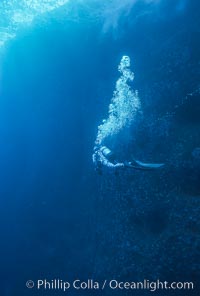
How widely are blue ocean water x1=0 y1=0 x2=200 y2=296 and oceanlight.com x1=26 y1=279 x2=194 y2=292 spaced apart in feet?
0.38

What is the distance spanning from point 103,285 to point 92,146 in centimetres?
452

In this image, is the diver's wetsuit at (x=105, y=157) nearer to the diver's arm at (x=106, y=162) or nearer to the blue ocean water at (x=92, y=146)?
the diver's arm at (x=106, y=162)

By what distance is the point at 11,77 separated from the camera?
1320cm

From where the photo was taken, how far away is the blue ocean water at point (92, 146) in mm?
7062

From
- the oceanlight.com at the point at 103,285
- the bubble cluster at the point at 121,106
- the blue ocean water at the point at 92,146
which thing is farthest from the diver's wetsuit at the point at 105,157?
the oceanlight.com at the point at 103,285

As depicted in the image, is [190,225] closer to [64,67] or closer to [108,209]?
[108,209]

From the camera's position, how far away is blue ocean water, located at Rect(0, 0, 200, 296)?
23.2 ft

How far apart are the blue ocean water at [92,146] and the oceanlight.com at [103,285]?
4.6 inches

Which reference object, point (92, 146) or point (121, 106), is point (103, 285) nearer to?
point (92, 146)

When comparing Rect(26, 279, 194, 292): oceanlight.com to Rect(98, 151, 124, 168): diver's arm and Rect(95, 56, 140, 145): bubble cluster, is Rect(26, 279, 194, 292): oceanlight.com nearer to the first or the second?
Rect(98, 151, 124, 168): diver's arm

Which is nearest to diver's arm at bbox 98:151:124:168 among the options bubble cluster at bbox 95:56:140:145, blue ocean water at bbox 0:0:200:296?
blue ocean water at bbox 0:0:200:296

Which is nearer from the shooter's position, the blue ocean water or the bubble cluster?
the blue ocean water

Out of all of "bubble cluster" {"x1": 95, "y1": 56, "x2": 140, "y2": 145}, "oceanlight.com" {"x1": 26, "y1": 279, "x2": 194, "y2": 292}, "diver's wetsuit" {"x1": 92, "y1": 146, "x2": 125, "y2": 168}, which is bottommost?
"oceanlight.com" {"x1": 26, "y1": 279, "x2": 194, "y2": 292}

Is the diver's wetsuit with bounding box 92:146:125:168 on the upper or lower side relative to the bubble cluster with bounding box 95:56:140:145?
lower
